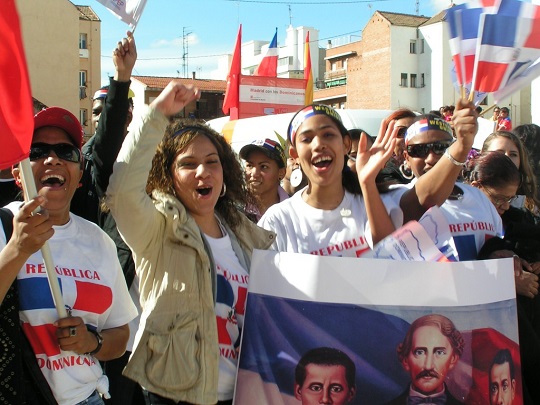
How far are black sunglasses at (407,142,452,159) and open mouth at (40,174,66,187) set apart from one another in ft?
6.12

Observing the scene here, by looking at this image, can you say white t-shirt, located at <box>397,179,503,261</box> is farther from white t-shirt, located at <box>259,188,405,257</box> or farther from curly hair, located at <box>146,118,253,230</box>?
curly hair, located at <box>146,118,253,230</box>

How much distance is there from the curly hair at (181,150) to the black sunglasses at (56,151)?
0.32 meters

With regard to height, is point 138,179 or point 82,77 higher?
point 82,77

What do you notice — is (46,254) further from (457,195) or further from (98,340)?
(457,195)

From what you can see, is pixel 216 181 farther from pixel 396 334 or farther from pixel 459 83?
pixel 459 83

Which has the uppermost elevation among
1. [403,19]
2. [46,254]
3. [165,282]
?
[403,19]

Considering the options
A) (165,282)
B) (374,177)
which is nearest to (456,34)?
(374,177)

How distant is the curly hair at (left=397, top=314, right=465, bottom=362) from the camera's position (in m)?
2.23

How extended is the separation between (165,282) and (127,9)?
1274 millimetres

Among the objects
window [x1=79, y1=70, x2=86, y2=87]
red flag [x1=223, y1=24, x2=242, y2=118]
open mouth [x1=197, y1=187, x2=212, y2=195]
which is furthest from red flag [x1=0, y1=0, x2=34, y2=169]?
window [x1=79, y1=70, x2=86, y2=87]

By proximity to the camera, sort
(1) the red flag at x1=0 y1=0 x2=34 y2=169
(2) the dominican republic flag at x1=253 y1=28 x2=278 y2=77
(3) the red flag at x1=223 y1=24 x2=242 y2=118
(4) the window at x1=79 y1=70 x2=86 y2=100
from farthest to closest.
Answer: (4) the window at x1=79 y1=70 x2=86 y2=100
(2) the dominican republic flag at x1=253 y1=28 x2=278 y2=77
(3) the red flag at x1=223 y1=24 x2=242 y2=118
(1) the red flag at x1=0 y1=0 x2=34 y2=169

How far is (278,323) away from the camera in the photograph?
2355mm

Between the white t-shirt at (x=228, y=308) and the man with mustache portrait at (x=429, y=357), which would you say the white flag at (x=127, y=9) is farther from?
the man with mustache portrait at (x=429, y=357)

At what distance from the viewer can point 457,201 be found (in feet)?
11.0
